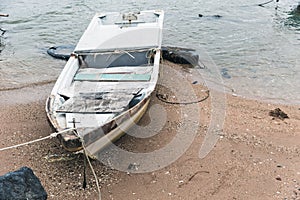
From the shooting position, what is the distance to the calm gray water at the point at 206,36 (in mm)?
11477

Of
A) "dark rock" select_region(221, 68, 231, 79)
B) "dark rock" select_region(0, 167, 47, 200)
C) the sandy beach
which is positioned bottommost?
"dark rock" select_region(221, 68, 231, 79)

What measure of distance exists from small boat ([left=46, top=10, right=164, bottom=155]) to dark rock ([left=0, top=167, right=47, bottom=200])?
92 centimetres

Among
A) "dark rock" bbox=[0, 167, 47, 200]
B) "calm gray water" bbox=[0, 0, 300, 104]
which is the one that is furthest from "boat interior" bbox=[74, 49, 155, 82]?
"dark rock" bbox=[0, 167, 47, 200]

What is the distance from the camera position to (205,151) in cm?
730

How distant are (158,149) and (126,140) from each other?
2.40 feet

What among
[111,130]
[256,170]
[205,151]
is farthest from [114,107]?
[256,170]

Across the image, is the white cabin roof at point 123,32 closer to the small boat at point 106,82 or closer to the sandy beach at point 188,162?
the small boat at point 106,82

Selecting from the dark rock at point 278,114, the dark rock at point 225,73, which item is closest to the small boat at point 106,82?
the dark rock at point 225,73

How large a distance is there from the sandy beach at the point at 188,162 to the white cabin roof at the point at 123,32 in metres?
2.15

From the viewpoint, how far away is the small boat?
6.48m

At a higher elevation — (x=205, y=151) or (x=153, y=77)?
(x=153, y=77)

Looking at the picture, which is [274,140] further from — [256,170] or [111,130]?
[111,130]

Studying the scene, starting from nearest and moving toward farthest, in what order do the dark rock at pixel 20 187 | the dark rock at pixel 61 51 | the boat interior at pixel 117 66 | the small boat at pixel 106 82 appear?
the dark rock at pixel 20 187 → the small boat at pixel 106 82 → the boat interior at pixel 117 66 → the dark rock at pixel 61 51

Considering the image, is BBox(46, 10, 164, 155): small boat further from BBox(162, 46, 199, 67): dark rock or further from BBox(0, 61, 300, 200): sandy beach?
BBox(162, 46, 199, 67): dark rock
